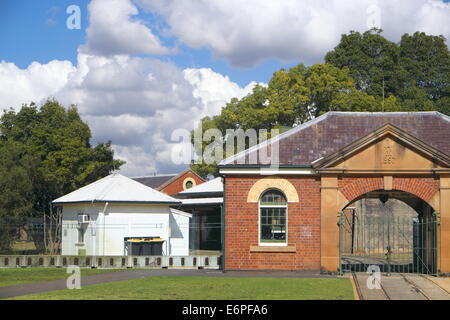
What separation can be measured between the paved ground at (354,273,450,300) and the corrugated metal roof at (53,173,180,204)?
42.8 feet

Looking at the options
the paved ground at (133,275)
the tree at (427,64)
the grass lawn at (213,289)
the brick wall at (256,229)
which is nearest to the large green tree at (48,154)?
the paved ground at (133,275)

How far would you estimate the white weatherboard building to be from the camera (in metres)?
32.1

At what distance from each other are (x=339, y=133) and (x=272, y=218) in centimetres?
402

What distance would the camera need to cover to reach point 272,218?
2458 cm

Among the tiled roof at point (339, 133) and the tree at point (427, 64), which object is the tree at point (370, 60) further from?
the tiled roof at point (339, 133)

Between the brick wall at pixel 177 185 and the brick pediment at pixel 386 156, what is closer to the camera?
the brick pediment at pixel 386 156

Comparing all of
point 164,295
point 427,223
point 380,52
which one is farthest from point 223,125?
point 164,295

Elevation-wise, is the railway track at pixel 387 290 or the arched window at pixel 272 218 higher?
the arched window at pixel 272 218

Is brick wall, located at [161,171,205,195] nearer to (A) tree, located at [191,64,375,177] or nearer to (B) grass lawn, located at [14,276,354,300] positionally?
(A) tree, located at [191,64,375,177]

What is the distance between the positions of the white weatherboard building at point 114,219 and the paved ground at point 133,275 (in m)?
6.18

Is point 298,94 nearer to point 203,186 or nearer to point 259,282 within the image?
point 203,186

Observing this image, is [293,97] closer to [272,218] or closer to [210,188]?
[210,188]

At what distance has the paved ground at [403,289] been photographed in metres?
17.6

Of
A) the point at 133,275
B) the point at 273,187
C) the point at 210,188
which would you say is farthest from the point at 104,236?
the point at 210,188
